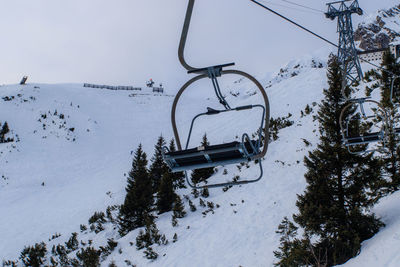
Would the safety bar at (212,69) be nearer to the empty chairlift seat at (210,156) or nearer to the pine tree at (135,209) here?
the empty chairlift seat at (210,156)

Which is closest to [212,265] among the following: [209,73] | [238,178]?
[238,178]

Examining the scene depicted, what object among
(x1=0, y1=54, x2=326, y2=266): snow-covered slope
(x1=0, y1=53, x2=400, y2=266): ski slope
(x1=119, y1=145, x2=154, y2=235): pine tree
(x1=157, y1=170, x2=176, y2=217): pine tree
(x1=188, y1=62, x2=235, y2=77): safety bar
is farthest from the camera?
(x1=157, y1=170, x2=176, y2=217): pine tree

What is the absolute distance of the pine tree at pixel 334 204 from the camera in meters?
9.07

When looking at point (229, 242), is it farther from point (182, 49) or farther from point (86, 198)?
point (86, 198)

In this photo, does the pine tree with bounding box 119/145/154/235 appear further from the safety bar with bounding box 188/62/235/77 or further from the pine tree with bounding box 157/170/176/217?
the safety bar with bounding box 188/62/235/77

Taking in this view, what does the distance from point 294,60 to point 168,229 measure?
123756 mm

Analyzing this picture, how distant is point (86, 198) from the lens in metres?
23.5

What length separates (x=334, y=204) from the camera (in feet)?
32.7

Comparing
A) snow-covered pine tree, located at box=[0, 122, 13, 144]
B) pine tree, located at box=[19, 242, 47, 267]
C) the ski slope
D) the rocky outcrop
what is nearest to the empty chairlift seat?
the ski slope

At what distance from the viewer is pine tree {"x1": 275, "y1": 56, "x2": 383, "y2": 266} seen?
9.07 metres

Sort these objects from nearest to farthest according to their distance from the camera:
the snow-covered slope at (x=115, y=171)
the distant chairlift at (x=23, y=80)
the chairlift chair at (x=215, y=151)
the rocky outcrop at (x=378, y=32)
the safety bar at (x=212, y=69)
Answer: the chairlift chair at (x=215, y=151)
the safety bar at (x=212, y=69)
the snow-covered slope at (x=115, y=171)
the distant chairlift at (x=23, y=80)
the rocky outcrop at (x=378, y=32)

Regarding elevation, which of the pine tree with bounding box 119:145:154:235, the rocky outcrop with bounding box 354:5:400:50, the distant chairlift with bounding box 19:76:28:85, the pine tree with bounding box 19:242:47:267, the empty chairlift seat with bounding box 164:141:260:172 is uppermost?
the rocky outcrop with bounding box 354:5:400:50

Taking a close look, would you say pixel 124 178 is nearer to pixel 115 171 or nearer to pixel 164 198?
pixel 115 171

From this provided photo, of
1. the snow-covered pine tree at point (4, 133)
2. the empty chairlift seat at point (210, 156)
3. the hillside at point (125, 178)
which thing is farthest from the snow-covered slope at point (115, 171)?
the empty chairlift seat at point (210, 156)
